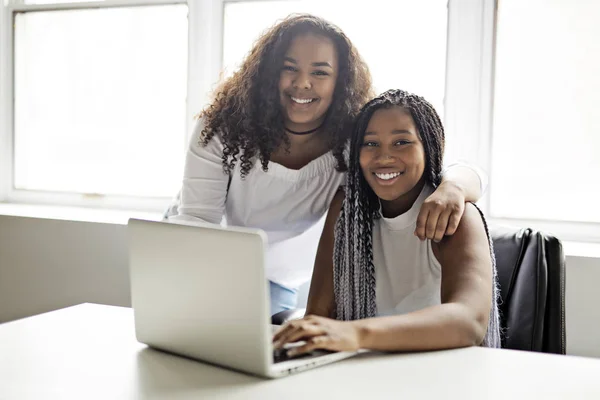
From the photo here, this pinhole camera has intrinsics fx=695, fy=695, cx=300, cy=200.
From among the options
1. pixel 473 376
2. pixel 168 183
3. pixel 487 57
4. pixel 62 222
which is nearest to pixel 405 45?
pixel 487 57

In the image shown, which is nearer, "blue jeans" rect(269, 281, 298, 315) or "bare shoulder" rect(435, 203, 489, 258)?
"bare shoulder" rect(435, 203, 489, 258)

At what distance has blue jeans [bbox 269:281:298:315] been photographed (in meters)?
1.92

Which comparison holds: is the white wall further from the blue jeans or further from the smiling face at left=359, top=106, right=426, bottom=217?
the smiling face at left=359, top=106, right=426, bottom=217

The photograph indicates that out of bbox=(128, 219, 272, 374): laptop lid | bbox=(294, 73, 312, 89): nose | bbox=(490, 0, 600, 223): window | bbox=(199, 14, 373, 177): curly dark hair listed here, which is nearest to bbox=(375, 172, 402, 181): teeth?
bbox=(199, 14, 373, 177): curly dark hair

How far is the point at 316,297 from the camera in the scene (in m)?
1.53

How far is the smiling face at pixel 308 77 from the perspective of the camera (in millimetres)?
1688

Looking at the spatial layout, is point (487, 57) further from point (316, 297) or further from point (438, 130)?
point (316, 297)

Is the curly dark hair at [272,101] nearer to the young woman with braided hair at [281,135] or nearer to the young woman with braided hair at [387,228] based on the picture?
the young woman with braided hair at [281,135]

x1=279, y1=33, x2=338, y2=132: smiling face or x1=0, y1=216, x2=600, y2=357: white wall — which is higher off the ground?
x1=279, y1=33, x2=338, y2=132: smiling face

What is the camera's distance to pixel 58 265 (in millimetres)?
2689

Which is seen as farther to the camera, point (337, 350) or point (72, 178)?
point (72, 178)

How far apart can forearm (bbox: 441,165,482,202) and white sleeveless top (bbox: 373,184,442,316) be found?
63 millimetres

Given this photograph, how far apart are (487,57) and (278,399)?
172cm

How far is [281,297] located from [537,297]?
762mm
